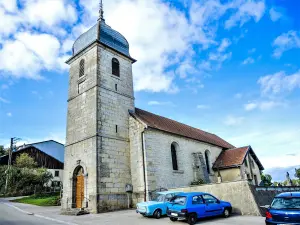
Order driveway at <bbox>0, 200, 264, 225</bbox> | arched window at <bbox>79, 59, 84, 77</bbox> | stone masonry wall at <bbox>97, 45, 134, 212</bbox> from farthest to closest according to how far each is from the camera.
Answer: arched window at <bbox>79, 59, 84, 77</bbox>, stone masonry wall at <bbox>97, 45, 134, 212</bbox>, driveway at <bbox>0, 200, 264, 225</bbox>

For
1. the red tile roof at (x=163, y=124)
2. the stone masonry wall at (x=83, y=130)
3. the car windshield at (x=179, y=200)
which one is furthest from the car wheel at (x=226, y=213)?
the red tile roof at (x=163, y=124)

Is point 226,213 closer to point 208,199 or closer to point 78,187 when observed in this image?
point 208,199

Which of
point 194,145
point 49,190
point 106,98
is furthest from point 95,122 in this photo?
point 49,190

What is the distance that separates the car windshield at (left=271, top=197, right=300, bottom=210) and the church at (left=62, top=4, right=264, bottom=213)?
1081 centimetres

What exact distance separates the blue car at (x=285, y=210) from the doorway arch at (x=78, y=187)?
13.7 m

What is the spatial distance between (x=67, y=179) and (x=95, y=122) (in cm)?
528

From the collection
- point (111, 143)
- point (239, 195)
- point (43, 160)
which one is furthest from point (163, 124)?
point (43, 160)

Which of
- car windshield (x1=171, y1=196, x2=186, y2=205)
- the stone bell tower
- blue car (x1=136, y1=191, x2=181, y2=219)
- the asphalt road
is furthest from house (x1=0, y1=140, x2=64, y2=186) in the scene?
car windshield (x1=171, y1=196, x2=186, y2=205)

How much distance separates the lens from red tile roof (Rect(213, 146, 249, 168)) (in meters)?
25.2

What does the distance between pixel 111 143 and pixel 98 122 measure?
190cm

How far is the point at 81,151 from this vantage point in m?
18.8

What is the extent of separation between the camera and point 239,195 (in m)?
13.5

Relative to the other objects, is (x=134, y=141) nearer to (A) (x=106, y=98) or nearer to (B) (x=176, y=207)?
(A) (x=106, y=98)

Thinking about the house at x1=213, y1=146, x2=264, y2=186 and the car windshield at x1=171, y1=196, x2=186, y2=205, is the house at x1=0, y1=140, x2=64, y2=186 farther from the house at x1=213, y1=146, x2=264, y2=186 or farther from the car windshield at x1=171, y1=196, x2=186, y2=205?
the car windshield at x1=171, y1=196, x2=186, y2=205
